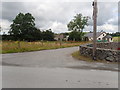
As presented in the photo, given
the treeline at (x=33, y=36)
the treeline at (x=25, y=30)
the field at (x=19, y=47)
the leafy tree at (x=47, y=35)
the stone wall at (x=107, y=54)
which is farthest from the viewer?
the leafy tree at (x=47, y=35)

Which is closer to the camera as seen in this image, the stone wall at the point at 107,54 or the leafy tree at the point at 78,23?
the stone wall at the point at 107,54

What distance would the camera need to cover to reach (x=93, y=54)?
1111cm

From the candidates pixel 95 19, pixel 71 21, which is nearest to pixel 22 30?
pixel 71 21

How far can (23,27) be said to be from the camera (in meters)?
58.8

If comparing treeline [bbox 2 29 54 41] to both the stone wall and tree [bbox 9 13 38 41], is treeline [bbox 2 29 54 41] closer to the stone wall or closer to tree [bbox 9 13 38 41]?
tree [bbox 9 13 38 41]

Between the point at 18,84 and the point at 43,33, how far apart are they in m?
57.7

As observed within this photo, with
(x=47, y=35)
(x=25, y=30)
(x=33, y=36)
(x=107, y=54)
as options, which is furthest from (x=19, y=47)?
(x=47, y=35)

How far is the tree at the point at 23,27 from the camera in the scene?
56875 millimetres

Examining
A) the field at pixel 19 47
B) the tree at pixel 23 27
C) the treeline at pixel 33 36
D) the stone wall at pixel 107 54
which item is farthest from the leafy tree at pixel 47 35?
the stone wall at pixel 107 54

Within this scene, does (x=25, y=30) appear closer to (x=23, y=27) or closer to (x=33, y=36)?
(x=23, y=27)

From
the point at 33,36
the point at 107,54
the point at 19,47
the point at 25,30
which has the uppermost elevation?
the point at 25,30

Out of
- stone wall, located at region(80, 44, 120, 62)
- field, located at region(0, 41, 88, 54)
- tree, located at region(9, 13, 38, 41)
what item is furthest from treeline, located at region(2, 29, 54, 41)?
stone wall, located at region(80, 44, 120, 62)

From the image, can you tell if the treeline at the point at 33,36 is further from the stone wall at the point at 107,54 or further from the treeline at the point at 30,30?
the stone wall at the point at 107,54

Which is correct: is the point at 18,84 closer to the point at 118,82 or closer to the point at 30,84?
the point at 30,84
